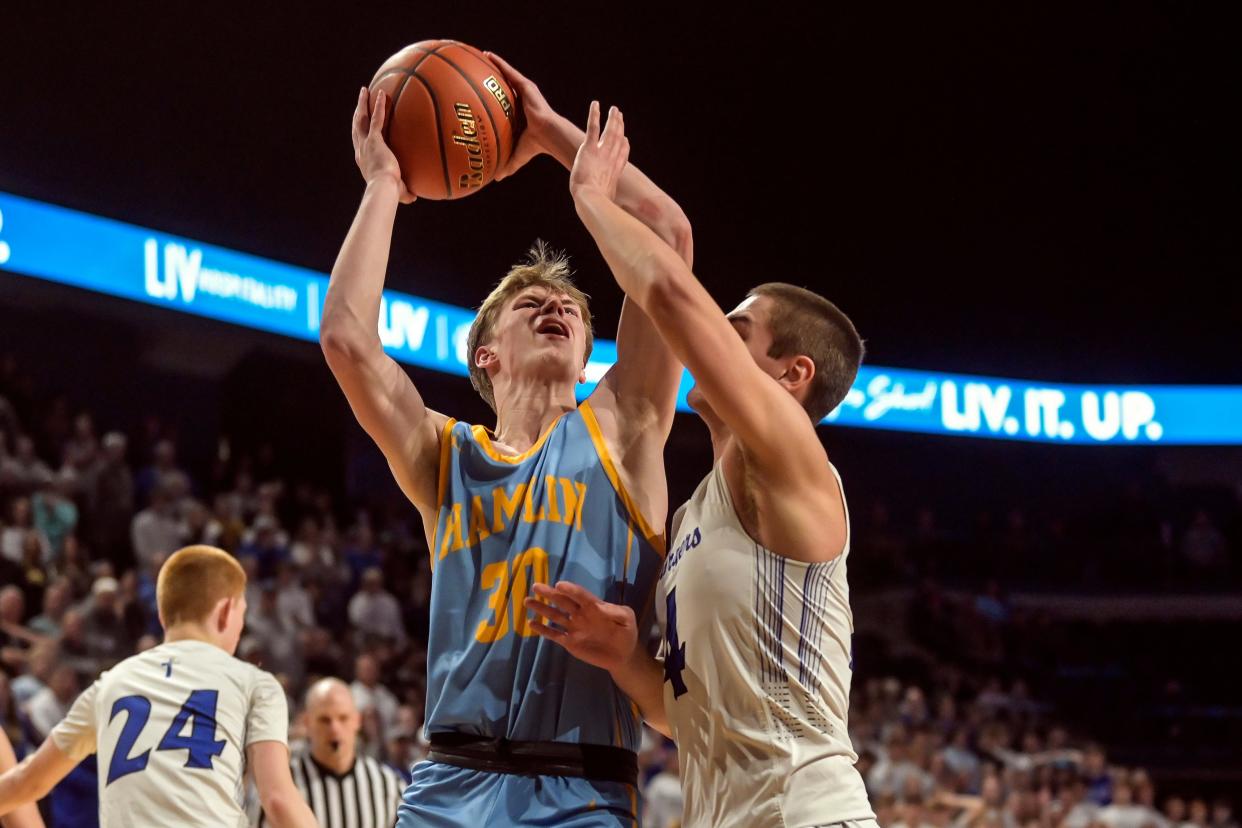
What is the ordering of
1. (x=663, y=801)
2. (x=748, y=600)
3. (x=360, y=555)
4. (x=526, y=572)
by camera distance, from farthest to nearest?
(x=360, y=555)
(x=663, y=801)
(x=526, y=572)
(x=748, y=600)

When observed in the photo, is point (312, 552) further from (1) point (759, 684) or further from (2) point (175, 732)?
(1) point (759, 684)

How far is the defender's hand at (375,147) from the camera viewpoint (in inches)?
125

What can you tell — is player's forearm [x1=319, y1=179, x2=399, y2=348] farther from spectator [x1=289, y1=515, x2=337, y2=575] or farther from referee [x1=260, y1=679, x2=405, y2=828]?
spectator [x1=289, y1=515, x2=337, y2=575]

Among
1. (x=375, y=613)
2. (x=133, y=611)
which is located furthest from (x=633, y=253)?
(x=375, y=613)

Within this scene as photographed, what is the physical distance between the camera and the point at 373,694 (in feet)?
32.4

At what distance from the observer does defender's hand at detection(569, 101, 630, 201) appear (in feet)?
9.42

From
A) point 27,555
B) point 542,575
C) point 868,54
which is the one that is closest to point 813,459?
point 542,575

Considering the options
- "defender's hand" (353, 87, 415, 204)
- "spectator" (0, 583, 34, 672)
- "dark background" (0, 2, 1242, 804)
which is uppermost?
"dark background" (0, 2, 1242, 804)

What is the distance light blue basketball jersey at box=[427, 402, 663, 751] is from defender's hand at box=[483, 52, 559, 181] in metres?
0.73

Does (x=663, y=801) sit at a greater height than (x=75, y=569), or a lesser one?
lesser

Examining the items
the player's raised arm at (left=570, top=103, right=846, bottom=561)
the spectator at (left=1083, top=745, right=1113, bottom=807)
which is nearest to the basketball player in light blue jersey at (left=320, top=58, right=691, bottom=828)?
the player's raised arm at (left=570, top=103, right=846, bottom=561)

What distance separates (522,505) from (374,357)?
17.3 inches

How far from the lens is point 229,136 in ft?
50.4

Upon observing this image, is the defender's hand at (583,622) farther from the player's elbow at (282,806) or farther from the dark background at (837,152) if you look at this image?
the dark background at (837,152)
